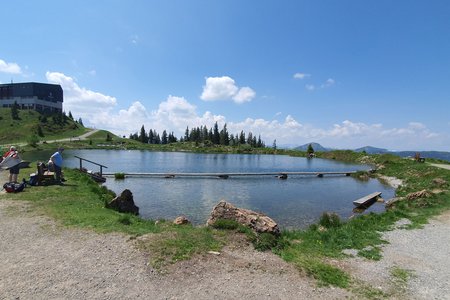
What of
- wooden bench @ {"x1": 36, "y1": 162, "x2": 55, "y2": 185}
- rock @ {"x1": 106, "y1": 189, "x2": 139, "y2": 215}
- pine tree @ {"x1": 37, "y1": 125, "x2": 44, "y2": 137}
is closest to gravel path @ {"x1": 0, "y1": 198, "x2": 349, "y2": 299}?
rock @ {"x1": 106, "y1": 189, "x2": 139, "y2": 215}

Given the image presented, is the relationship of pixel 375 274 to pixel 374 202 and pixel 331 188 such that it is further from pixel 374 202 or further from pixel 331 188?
pixel 331 188

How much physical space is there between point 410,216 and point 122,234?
1846cm

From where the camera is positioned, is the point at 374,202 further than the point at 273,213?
Yes

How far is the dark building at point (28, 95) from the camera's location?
17600 centimetres

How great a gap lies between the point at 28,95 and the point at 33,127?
149 ft

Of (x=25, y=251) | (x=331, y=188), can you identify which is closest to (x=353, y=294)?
(x=25, y=251)

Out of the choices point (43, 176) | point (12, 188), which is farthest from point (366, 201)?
point (12, 188)

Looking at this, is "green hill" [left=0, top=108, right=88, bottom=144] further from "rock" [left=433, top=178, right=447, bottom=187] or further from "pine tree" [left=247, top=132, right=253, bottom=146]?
"rock" [left=433, top=178, right=447, bottom=187]

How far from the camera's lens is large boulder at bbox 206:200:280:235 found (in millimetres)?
14281

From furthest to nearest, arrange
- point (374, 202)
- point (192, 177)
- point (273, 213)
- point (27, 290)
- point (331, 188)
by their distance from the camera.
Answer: point (192, 177) < point (331, 188) < point (374, 202) < point (273, 213) < point (27, 290)

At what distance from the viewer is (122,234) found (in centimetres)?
1275

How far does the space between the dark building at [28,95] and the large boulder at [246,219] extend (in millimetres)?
197880

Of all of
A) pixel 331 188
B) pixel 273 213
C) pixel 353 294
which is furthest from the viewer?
pixel 331 188

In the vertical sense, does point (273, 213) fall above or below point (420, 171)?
below
